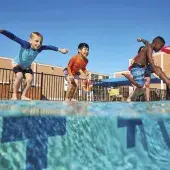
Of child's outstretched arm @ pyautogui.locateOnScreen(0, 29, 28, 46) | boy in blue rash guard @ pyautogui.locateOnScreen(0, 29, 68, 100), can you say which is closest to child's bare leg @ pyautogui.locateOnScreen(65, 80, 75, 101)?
boy in blue rash guard @ pyautogui.locateOnScreen(0, 29, 68, 100)

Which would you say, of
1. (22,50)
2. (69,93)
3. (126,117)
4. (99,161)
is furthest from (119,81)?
(99,161)

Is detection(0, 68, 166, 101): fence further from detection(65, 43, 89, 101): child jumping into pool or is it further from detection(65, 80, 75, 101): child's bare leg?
detection(65, 43, 89, 101): child jumping into pool

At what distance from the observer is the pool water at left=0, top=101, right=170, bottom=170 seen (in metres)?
2.35

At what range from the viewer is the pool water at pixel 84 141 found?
235 cm

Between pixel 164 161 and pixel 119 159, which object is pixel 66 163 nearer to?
pixel 119 159

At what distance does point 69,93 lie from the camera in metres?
6.67

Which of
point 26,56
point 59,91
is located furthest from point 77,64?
point 59,91

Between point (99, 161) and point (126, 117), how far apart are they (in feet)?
3.72

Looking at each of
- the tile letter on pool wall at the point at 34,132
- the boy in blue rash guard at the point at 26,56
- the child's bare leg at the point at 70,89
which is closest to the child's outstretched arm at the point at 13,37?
the boy in blue rash guard at the point at 26,56

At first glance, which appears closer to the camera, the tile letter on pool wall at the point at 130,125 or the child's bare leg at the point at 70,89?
the tile letter on pool wall at the point at 130,125

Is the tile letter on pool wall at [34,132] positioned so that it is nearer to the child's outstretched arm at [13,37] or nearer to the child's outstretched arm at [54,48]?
the child's outstretched arm at [13,37]

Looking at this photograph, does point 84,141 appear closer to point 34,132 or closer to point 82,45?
point 34,132

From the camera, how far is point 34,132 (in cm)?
274

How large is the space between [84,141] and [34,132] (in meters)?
0.60
